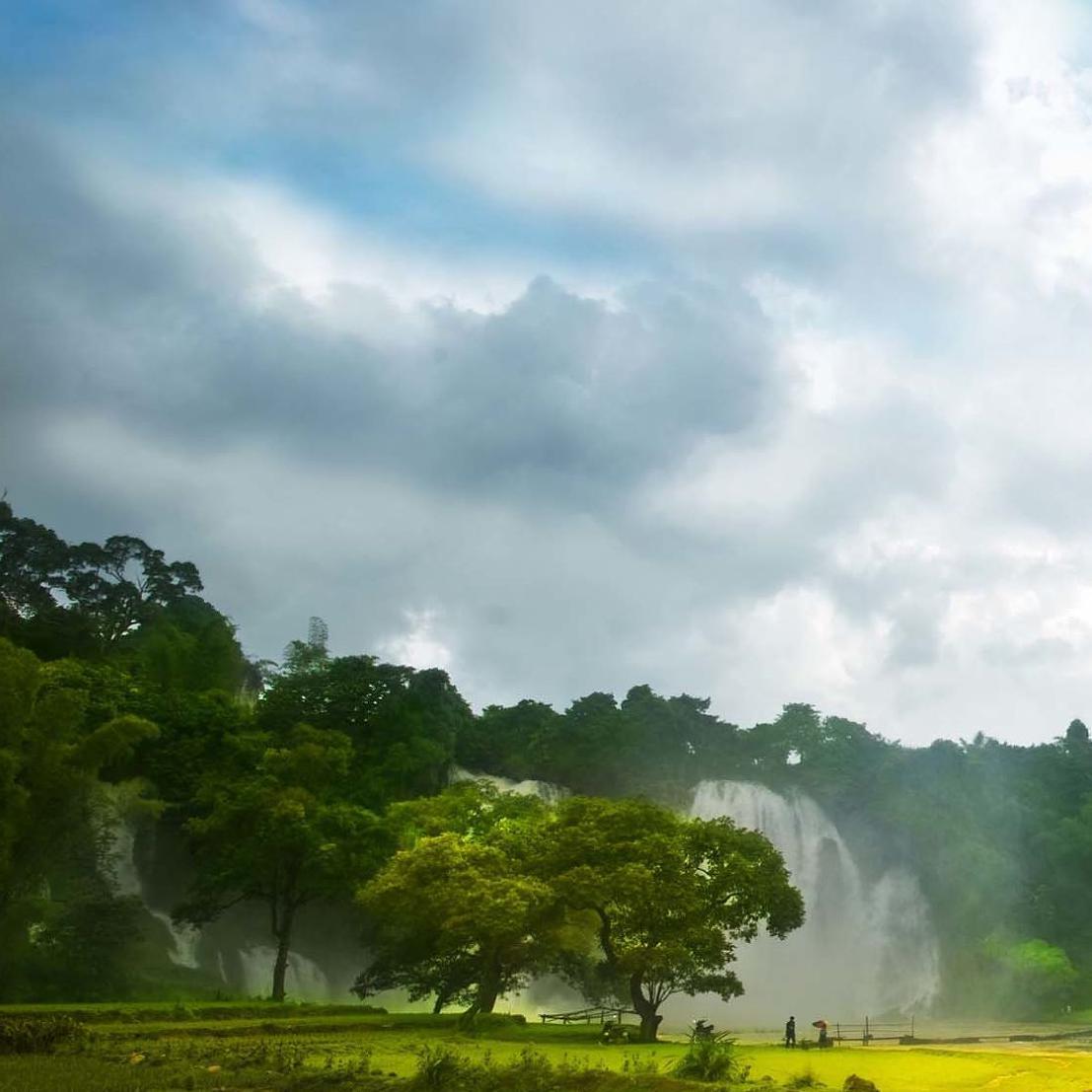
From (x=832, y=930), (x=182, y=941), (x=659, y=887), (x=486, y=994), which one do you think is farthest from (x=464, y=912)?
(x=832, y=930)

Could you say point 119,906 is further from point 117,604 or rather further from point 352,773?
point 117,604

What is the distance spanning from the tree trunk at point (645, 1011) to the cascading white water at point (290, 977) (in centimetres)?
2108

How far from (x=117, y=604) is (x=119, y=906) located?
36.9 m

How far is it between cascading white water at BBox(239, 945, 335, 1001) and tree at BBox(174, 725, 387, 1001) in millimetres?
6570

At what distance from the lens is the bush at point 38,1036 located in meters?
24.7

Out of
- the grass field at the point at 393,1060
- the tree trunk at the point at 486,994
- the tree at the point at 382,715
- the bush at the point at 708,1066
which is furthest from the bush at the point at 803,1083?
the tree at the point at 382,715

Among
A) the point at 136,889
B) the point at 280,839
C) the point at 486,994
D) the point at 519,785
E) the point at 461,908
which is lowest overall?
the point at 486,994

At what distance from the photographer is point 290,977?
56812 millimetres

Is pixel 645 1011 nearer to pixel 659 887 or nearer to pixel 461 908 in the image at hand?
pixel 659 887

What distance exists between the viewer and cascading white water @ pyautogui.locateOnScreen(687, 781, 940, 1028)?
68.9 meters

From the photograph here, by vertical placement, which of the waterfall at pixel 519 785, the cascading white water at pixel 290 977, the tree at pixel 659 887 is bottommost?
the cascading white water at pixel 290 977

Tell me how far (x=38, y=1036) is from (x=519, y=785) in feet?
150

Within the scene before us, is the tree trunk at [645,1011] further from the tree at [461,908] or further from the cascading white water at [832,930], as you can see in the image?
the cascading white water at [832,930]

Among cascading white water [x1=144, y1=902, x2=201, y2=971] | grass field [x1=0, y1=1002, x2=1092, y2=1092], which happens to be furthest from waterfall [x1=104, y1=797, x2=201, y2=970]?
grass field [x1=0, y1=1002, x2=1092, y2=1092]
